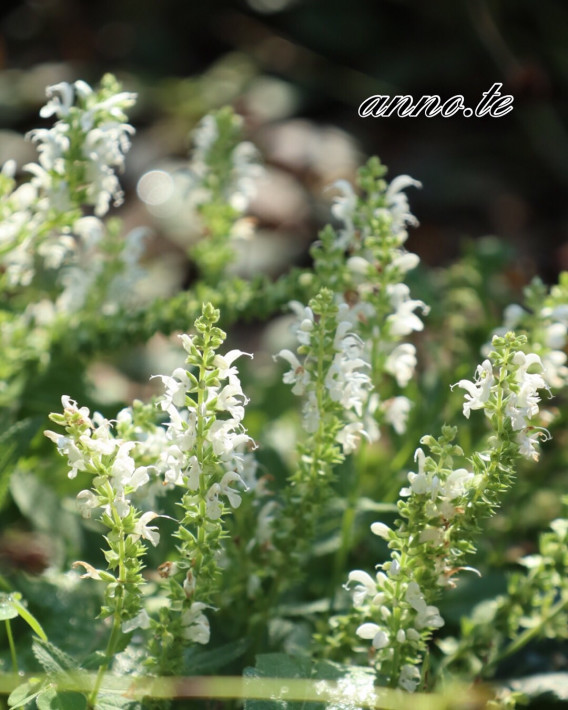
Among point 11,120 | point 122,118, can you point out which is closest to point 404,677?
point 122,118

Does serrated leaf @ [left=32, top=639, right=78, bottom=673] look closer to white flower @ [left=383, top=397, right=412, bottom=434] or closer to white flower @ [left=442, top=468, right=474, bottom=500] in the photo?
white flower @ [left=442, top=468, right=474, bottom=500]

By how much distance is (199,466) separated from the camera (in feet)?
3.77

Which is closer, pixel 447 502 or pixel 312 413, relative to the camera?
pixel 447 502

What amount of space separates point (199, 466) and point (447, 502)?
0.34 metres

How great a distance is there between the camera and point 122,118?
1.60m

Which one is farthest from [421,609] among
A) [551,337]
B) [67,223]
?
[67,223]

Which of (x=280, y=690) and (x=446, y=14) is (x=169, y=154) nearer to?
(x=446, y=14)

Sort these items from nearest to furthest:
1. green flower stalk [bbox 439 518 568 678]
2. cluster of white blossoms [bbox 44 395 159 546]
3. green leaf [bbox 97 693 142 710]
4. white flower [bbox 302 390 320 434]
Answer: cluster of white blossoms [bbox 44 395 159 546], green leaf [bbox 97 693 142 710], white flower [bbox 302 390 320 434], green flower stalk [bbox 439 518 568 678]

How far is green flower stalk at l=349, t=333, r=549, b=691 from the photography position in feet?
3.91

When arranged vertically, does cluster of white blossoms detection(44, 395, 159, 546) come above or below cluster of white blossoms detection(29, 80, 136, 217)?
below

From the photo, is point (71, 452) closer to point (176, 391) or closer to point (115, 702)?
point (176, 391)

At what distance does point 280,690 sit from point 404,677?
189 millimetres

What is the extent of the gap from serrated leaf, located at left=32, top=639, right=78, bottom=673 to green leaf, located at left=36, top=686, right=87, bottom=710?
31 mm

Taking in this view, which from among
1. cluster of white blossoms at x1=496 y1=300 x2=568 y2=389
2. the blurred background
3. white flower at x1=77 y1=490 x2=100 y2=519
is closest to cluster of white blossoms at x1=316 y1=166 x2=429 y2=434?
cluster of white blossoms at x1=496 y1=300 x2=568 y2=389
